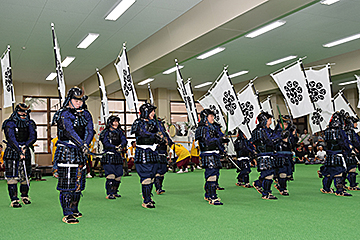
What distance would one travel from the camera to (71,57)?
11227 mm

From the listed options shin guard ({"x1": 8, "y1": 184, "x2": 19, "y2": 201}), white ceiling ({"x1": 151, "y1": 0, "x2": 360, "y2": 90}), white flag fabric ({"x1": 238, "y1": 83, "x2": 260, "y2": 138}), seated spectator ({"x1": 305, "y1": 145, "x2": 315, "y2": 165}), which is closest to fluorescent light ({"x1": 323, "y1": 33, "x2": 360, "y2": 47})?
white ceiling ({"x1": 151, "y1": 0, "x2": 360, "y2": 90})

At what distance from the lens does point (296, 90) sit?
A: 7.27m

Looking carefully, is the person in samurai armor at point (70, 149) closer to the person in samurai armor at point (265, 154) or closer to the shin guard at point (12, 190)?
the shin guard at point (12, 190)

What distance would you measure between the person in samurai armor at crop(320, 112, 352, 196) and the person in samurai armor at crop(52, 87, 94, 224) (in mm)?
4458

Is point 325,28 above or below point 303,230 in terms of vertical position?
above

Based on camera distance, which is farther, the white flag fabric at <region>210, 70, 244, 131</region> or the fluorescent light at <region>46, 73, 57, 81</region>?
the fluorescent light at <region>46, 73, 57, 81</region>

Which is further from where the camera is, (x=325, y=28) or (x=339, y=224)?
(x=325, y=28)

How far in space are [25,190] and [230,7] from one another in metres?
5.17

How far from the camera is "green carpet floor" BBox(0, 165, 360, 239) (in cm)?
376

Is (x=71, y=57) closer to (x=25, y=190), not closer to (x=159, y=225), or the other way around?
(x=25, y=190)

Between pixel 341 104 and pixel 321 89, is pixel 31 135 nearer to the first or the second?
pixel 321 89

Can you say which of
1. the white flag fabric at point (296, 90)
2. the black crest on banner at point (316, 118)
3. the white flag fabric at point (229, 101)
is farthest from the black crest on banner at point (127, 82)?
the black crest on banner at point (316, 118)

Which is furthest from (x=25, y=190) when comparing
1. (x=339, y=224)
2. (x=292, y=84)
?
(x=292, y=84)

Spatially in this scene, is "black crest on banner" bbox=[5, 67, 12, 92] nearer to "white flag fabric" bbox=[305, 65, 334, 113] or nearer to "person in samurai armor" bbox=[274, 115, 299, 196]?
"person in samurai armor" bbox=[274, 115, 299, 196]
